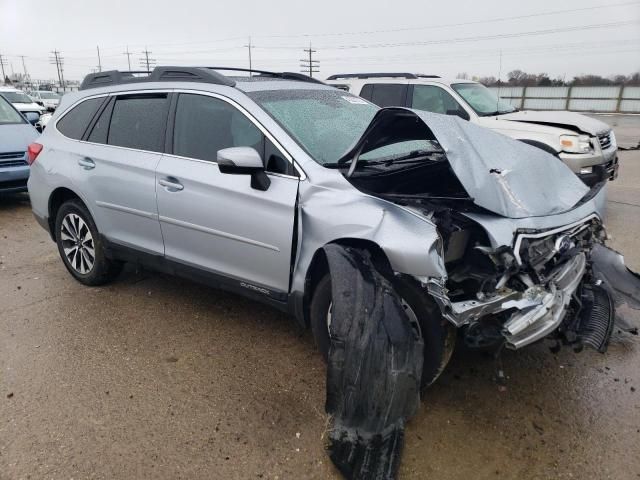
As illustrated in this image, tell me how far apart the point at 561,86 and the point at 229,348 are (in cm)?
3949

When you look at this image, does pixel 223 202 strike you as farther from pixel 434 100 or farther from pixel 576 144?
pixel 434 100

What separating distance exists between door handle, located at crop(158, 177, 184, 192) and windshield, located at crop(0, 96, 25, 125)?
20.8ft

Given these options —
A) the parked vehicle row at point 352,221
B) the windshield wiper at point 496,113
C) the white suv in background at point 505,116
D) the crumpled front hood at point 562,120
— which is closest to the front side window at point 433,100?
the white suv in background at point 505,116

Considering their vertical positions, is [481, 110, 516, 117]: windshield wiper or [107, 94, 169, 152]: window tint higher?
[107, 94, 169, 152]: window tint

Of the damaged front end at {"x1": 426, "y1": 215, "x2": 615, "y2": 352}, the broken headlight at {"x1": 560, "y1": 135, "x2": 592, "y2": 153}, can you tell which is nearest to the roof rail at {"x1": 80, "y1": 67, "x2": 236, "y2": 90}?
the damaged front end at {"x1": 426, "y1": 215, "x2": 615, "y2": 352}

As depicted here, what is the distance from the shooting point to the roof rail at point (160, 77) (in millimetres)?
3650

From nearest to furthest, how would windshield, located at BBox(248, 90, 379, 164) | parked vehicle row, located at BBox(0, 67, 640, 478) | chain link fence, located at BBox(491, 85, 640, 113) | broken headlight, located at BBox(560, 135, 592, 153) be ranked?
1. parked vehicle row, located at BBox(0, 67, 640, 478)
2. windshield, located at BBox(248, 90, 379, 164)
3. broken headlight, located at BBox(560, 135, 592, 153)
4. chain link fence, located at BBox(491, 85, 640, 113)

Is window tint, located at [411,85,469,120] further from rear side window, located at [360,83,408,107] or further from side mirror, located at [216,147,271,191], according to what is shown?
side mirror, located at [216,147,271,191]

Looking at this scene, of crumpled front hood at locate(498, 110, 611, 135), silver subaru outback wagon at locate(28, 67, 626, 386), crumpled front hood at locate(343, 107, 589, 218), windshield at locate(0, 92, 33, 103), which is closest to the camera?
silver subaru outback wagon at locate(28, 67, 626, 386)

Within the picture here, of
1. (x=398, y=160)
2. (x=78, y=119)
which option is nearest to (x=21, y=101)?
(x=78, y=119)

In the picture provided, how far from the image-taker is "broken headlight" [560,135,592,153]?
710cm

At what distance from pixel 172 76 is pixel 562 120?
6.08 meters

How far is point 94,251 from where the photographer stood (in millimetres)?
4438

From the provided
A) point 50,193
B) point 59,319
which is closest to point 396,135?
point 59,319
